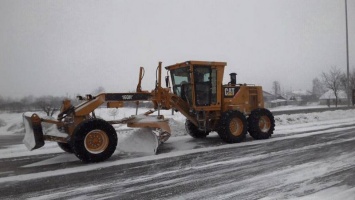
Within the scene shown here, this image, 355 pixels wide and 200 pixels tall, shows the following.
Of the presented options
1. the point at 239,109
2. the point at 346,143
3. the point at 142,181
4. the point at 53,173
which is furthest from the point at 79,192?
the point at 346,143

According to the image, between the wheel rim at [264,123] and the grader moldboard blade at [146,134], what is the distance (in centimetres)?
393

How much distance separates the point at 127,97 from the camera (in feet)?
25.2

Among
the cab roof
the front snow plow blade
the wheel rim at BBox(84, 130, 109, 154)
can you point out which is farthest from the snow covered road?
the cab roof

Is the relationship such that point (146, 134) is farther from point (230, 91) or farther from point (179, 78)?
point (230, 91)

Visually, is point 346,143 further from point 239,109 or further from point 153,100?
point 153,100

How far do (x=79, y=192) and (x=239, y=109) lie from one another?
663 cm

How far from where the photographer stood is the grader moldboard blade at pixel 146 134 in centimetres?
784

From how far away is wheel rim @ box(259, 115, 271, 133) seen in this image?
10531 mm

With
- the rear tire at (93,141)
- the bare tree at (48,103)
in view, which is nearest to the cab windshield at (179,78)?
the rear tire at (93,141)

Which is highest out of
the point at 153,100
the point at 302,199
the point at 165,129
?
the point at 153,100

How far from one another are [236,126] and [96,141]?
4548 millimetres

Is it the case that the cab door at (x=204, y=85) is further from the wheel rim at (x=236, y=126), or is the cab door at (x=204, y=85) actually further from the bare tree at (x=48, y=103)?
the bare tree at (x=48, y=103)

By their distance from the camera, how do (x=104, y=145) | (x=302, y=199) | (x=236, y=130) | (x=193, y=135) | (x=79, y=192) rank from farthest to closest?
(x=193, y=135)
(x=236, y=130)
(x=104, y=145)
(x=79, y=192)
(x=302, y=199)

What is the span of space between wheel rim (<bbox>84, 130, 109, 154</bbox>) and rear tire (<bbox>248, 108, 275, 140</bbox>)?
16.6ft
